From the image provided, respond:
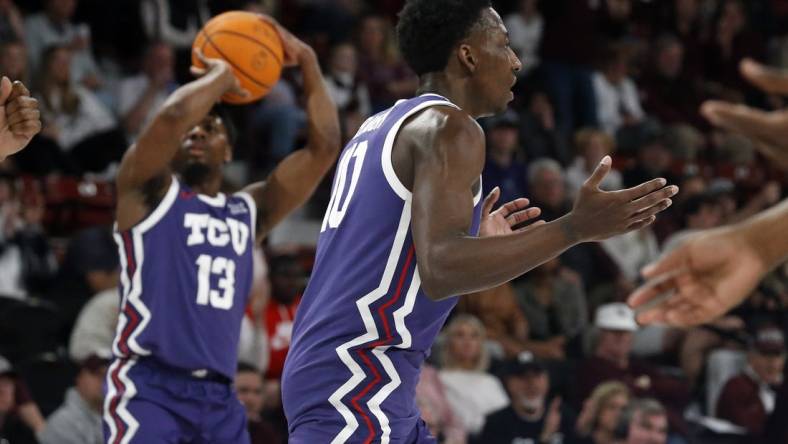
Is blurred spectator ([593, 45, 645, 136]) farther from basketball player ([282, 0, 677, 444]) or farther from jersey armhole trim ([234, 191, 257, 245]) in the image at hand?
basketball player ([282, 0, 677, 444])

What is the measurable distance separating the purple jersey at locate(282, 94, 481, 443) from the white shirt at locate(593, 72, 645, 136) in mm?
9131

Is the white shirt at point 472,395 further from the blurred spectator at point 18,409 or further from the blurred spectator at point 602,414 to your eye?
the blurred spectator at point 18,409

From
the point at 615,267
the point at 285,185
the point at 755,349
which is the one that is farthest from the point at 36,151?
the point at 755,349

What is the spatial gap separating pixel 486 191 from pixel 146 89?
2.94m

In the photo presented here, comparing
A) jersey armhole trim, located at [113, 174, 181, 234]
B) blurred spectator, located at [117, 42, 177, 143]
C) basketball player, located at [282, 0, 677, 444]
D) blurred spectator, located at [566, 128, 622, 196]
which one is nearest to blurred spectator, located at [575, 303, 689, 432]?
blurred spectator, located at [566, 128, 622, 196]

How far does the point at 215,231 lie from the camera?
5203mm

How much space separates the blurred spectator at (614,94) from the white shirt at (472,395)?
191 inches

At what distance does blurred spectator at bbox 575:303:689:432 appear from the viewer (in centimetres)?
904

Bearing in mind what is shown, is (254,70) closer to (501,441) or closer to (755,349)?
(501,441)

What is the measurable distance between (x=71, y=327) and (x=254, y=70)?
10.3 ft

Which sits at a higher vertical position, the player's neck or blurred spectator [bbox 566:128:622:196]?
the player's neck

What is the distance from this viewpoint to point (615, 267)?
10.5 meters

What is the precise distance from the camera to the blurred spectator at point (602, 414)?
8.56 m

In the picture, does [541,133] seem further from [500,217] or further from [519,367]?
[500,217]
